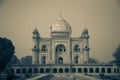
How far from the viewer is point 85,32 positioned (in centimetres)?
6638

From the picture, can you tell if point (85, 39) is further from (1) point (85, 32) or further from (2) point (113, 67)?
(2) point (113, 67)

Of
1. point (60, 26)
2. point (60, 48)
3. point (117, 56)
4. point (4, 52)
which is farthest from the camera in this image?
point (60, 26)

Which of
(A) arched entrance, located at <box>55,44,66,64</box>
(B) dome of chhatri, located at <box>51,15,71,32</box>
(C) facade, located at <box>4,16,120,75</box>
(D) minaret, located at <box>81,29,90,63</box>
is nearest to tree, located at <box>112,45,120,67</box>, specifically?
(C) facade, located at <box>4,16,120,75</box>

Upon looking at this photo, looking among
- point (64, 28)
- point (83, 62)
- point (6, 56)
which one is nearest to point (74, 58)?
point (83, 62)

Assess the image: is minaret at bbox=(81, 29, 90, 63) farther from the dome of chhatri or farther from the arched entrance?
the arched entrance

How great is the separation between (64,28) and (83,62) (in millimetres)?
7862

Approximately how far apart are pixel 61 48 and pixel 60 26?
4581 mm

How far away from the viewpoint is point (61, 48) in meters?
66.8

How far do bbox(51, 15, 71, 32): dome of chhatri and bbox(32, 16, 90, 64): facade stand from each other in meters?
0.65

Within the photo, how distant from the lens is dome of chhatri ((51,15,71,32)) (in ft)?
221

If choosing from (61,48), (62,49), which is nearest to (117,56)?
(62,49)

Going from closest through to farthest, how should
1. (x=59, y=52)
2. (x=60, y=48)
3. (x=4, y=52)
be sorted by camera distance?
(x=4, y=52), (x=59, y=52), (x=60, y=48)

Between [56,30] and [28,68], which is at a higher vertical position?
[56,30]

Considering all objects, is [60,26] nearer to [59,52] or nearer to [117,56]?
[59,52]
